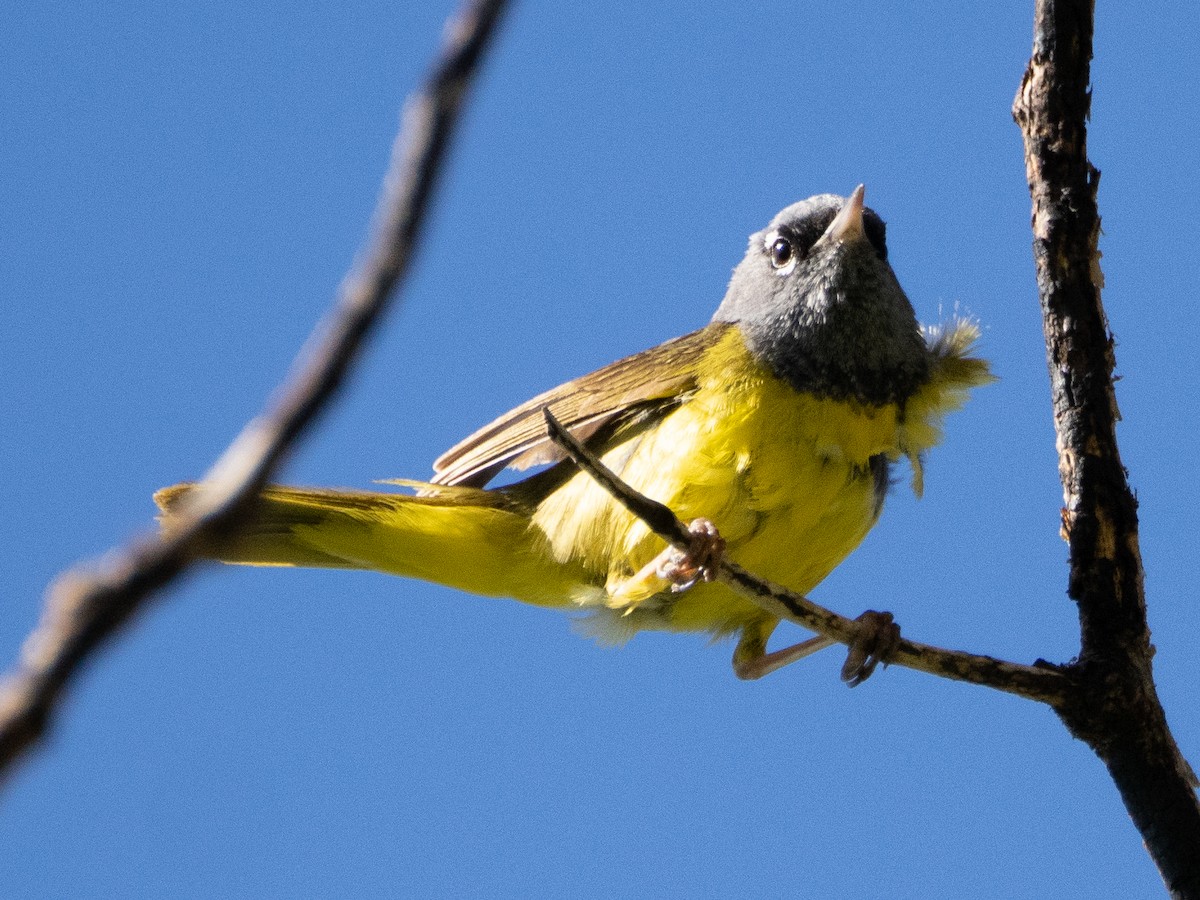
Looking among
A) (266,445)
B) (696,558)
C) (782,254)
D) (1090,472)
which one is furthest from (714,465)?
(266,445)

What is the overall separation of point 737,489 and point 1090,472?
40.6 inches

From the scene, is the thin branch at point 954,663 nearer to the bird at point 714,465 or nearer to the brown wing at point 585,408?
the bird at point 714,465

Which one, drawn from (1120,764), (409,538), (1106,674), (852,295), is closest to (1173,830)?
(1120,764)

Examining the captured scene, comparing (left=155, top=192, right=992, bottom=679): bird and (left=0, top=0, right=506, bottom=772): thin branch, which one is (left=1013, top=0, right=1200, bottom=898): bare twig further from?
(left=0, top=0, right=506, bottom=772): thin branch

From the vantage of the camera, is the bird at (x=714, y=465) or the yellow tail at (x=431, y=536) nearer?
the bird at (x=714, y=465)

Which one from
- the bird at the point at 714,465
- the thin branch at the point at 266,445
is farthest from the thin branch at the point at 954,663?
the thin branch at the point at 266,445

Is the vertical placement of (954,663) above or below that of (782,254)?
below

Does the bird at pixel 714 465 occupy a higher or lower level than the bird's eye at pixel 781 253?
lower

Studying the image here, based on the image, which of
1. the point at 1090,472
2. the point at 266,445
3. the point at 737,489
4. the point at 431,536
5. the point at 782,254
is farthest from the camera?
the point at 782,254

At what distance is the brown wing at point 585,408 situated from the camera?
457 cm

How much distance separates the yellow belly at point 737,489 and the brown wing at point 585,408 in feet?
0.38

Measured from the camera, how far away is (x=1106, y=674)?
3.52m

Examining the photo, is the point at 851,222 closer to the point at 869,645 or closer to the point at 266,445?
the point at 869,645

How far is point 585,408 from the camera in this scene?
15.5ft
